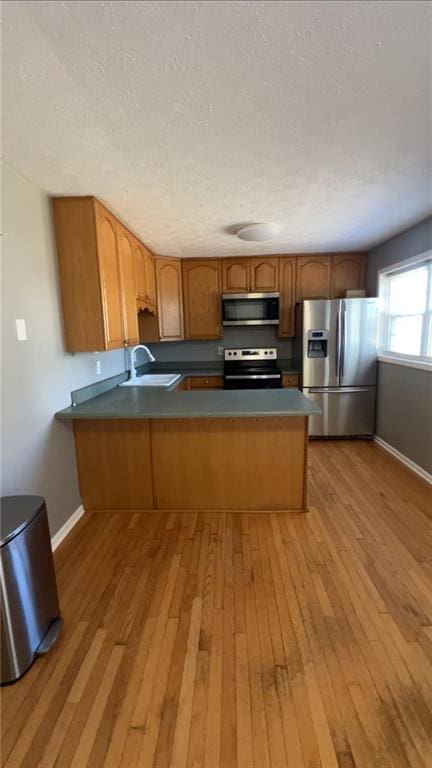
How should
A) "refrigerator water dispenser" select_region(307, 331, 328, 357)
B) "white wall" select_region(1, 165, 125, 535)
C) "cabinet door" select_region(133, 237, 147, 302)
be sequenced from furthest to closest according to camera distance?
1. "refrigerator water dispenser" select_region(307, 331, 328, 357)
2. "cabinet door" select_region(133, 237, 147, 302)
3. "white wall" select_region(1, 165, 125, 535)

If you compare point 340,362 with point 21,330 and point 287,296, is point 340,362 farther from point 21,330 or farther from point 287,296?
point 21,330

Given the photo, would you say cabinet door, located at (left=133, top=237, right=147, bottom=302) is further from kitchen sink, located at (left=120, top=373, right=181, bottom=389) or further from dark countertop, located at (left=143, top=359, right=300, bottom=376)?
dark countertop, located at (left=143, top=359, right=300, bottom=376)

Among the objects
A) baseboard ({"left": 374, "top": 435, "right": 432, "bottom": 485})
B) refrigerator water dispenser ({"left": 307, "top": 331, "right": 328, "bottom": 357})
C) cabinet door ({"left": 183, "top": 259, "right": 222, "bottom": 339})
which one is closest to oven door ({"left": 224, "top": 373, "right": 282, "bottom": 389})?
refrigerator water dispenser ({"left": 307, "top": 331, "right": 328, "bottom": 357})

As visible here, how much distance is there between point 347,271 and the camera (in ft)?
13.5

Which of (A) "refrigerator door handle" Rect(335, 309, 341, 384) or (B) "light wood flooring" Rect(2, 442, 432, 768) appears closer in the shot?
(B) "light wood flooring" Rect(2, 442, 432, 768)

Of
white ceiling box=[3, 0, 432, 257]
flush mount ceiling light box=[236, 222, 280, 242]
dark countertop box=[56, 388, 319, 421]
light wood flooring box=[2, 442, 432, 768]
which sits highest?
white ceiling box=[3, 0, 432, 257]

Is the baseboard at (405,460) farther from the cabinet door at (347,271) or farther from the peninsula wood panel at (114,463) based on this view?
the peninsula wood panel at (114,463)

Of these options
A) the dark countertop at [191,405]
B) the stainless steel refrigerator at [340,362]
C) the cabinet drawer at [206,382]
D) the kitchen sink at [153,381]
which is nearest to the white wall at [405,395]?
the stainless steel refrigerator at [340,362]

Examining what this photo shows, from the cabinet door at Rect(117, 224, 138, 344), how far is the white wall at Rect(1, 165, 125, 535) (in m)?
0.55

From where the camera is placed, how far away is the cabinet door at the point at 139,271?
3.21 metres

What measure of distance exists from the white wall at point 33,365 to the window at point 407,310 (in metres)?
3.01

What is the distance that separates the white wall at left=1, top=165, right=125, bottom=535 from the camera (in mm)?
1780

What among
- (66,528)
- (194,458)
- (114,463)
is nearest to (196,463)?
(194,458)

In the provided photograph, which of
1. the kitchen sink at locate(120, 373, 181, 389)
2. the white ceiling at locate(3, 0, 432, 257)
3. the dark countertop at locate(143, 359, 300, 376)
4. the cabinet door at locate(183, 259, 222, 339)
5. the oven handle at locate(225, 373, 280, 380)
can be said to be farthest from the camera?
the dark countertop at locate(143, 359, 300, 376)
